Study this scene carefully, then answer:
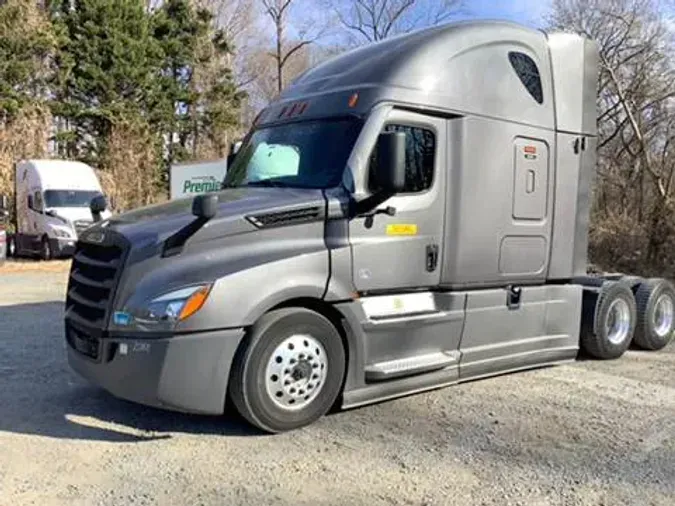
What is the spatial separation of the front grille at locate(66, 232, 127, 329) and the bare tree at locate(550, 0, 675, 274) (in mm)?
18939

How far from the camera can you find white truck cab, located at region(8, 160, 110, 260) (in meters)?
20.9

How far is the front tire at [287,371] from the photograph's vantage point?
4.92 m

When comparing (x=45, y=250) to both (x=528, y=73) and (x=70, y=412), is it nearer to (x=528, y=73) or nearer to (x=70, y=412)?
(x=70, y=412)

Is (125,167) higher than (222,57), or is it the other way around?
(222,57)

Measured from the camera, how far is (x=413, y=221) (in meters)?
5.70

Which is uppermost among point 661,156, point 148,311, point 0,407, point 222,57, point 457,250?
point 222,57

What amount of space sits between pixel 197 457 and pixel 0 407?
6.74ft

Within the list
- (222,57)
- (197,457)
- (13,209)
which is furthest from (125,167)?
(197,457)

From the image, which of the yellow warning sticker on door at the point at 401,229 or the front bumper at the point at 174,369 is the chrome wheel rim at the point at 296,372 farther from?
the yellow warning sticker on door at the point at 401,229

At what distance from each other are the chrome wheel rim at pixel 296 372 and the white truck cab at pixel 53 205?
54.8ft

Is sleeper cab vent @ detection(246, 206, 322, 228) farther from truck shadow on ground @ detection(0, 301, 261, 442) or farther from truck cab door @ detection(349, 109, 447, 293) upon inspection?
truck shadow on ground @ detection(0, 301, 261, 442)

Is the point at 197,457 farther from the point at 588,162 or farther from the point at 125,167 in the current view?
the point at 125,167

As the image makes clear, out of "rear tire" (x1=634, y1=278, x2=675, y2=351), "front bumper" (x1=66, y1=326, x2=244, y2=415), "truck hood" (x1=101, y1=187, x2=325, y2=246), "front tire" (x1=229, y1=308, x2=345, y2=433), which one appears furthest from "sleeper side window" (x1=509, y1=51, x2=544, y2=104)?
"front bumper" (x1=66, y1=326, x2=244, y2=415)

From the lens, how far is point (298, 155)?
5.89m
